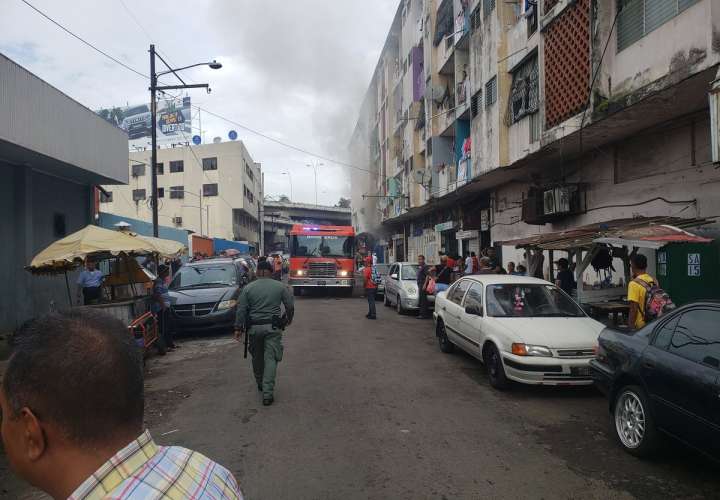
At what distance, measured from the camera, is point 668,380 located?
13.0 feet

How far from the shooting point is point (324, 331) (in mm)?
11867

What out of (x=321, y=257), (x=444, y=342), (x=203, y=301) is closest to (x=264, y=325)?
(x=444, y=342)

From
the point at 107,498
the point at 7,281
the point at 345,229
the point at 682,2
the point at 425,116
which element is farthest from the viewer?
the point at 425,116

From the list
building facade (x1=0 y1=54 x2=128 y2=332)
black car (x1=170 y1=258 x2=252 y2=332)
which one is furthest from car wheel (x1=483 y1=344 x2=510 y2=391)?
building facade (x1=0 y1=54 x2=128 y2=332)

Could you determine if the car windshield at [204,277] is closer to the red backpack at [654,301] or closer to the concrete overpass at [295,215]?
the red backpack at [654,301]

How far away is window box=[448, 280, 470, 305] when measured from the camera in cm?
868

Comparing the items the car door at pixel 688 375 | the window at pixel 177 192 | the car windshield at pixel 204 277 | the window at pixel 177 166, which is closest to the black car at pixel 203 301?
the car windshield at pixel 204 277

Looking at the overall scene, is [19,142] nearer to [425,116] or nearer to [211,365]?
[211,365]

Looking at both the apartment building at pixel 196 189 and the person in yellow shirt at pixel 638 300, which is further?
the apartment building at pixel 196 189

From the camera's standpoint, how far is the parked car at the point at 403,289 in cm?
1493

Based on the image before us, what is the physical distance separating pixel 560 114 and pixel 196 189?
43828 mm

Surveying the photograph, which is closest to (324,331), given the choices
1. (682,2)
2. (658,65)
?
(658,65)

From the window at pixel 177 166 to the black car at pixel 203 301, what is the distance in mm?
40550

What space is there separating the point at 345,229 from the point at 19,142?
12973 mm
